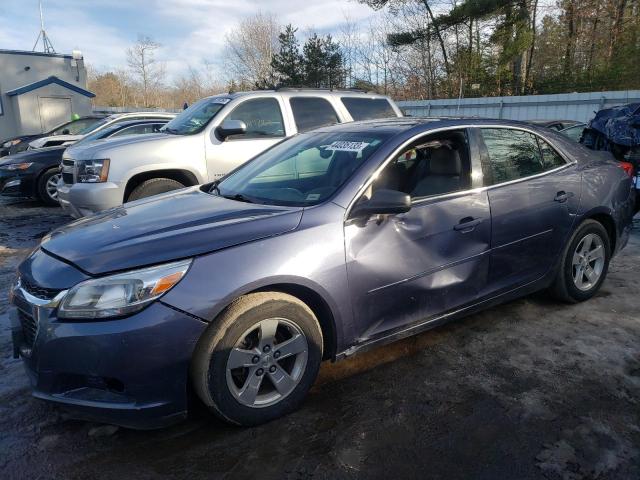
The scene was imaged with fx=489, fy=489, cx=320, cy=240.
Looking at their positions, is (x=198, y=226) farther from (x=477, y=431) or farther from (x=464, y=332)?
(x=464, y=332)

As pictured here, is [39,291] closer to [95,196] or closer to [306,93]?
[95,196]

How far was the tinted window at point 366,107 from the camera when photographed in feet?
22.5

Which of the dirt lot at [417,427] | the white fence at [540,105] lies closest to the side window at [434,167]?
the dirt lot at [417,427]

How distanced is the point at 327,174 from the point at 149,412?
172 centimetres

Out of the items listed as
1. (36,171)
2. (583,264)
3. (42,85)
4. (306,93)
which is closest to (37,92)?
(42,85)

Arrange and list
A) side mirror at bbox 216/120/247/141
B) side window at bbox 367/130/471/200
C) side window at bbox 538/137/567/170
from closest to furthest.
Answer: side window at bbox 367/130/471/200 → side window at bbox 538/137/567/170 → side mirror at bbox 216/120/247/141

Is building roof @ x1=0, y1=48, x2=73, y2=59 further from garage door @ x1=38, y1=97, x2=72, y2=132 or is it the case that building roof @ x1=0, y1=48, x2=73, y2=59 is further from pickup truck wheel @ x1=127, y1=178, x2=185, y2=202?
pickup truck wheel @ x1=127, y1=178, x2=185, y2=202

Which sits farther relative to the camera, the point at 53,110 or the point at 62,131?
the point at 53,110

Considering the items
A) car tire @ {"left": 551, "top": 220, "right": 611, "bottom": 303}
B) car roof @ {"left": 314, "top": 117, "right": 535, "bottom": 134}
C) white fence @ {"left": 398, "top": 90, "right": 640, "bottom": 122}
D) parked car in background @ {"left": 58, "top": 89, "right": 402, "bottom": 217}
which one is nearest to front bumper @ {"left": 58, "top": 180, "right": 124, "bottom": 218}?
parked car in background @ {"left": 58, "top": 89, "right": 402, "bottom": 217}

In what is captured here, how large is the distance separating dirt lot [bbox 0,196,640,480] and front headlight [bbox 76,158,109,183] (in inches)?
103

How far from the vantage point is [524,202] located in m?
3.55

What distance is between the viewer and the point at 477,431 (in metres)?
2.51

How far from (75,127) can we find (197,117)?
7.47m

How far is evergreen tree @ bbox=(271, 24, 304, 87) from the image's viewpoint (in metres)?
35.7
